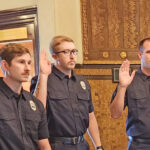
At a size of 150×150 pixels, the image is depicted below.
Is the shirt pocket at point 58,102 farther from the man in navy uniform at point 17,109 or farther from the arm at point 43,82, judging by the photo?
the man in navy uniform at point 17,109

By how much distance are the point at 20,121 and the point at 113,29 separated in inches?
71.8

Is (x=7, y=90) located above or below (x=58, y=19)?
below

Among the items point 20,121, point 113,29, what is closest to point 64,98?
point 20,121

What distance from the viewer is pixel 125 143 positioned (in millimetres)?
2760

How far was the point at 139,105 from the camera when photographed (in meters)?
1.73

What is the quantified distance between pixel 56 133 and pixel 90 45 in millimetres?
1406

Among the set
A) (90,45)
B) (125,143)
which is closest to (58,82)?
(90,45)

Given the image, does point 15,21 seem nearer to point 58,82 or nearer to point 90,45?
point 90,45

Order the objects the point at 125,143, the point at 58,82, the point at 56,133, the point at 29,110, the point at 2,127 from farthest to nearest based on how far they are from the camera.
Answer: the point at 125,143, the point at 58,82, the point at 56,133, the point at 29,110, the point at 2,127

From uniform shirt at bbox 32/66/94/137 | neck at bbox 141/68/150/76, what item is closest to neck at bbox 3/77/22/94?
uniform shirt at bbox 32/66/94/137

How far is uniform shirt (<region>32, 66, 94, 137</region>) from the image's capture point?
1657 millimetres

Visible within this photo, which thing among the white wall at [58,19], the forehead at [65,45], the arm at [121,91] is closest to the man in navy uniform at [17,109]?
the forehead at [65,45]

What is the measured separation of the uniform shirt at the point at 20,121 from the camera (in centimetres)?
123

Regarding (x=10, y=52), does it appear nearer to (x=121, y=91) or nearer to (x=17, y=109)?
(x=17, y=109)
